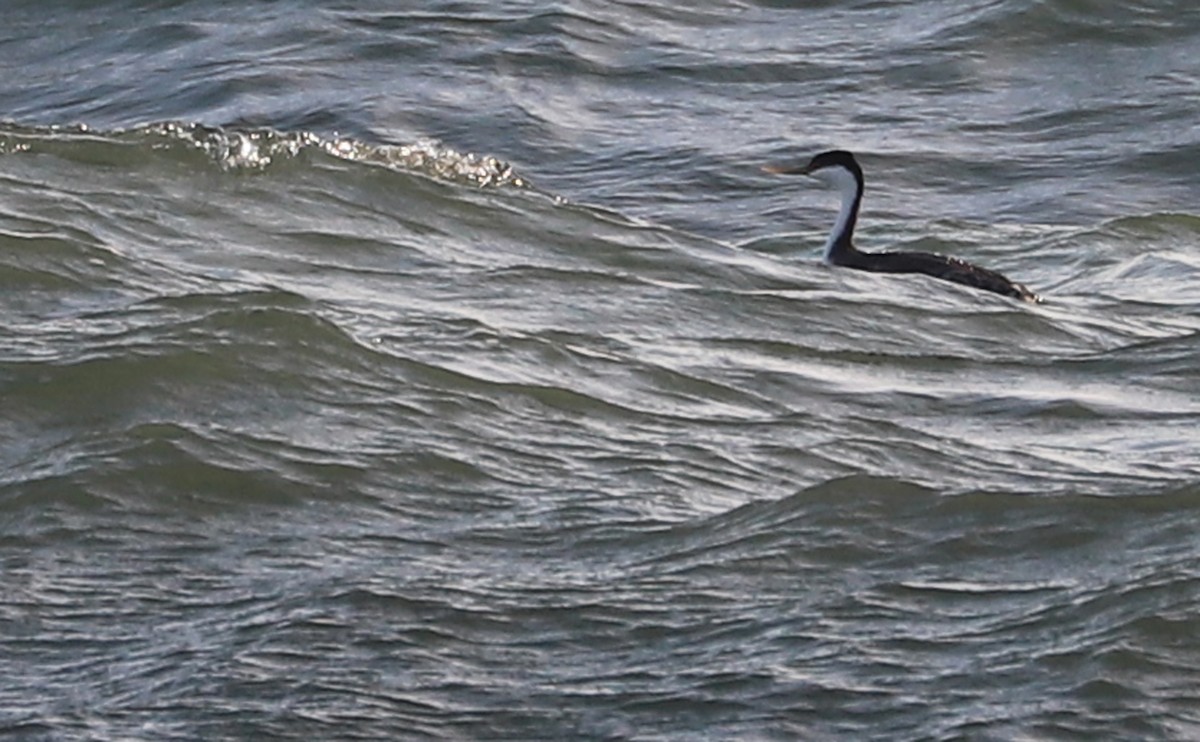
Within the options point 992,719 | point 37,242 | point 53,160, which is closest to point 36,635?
point 992,719

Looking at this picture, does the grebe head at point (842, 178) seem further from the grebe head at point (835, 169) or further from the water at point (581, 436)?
the water at point (581, 436)

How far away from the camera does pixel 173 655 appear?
19.2 ft

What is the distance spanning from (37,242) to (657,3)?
8.28m

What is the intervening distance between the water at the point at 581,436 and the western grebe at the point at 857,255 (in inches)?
9.8

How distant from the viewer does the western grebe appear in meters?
10.7

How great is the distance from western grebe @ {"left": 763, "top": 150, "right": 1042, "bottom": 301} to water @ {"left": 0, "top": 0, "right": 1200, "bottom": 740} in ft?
0.81

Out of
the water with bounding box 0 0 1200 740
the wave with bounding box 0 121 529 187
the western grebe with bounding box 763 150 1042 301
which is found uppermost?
the wave with bounding box 0 121 529 187

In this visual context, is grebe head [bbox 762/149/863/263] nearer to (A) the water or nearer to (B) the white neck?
(B) the white neck

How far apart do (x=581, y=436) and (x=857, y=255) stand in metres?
4.06

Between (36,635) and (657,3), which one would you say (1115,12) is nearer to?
(657,3)

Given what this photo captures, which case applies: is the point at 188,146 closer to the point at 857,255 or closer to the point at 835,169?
the point at 857,255

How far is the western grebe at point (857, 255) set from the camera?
35.0 feet

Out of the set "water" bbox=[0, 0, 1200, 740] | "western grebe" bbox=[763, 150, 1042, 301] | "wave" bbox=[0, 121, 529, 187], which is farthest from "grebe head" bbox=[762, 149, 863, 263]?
"wave" bbox=[0, 121, 529, 187]

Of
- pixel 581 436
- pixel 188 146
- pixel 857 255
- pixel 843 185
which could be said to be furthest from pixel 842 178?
pixel 581 436
